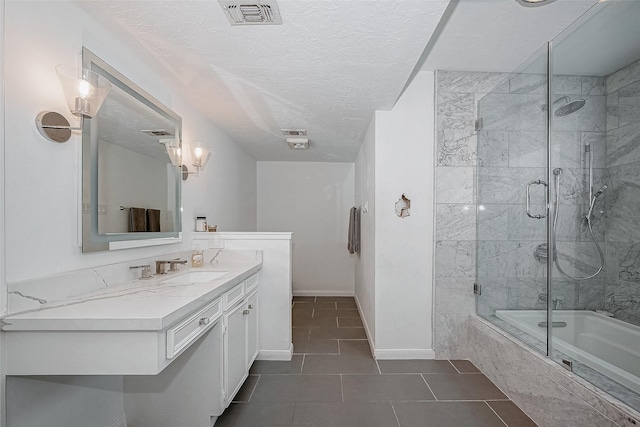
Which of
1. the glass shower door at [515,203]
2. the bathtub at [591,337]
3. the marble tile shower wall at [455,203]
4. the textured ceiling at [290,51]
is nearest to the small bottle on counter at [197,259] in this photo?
the textured ceiling at [290,51]

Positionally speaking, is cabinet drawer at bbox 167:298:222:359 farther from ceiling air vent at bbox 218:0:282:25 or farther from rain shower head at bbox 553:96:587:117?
rain shower head at bbox 553:96:587:117

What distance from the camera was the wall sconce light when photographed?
4.53 ft

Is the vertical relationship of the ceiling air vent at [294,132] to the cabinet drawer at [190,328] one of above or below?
above

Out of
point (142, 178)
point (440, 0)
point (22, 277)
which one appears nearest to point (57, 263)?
point (22, 277)

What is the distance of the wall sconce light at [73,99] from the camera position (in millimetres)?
1382

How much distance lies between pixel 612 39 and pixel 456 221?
1.56 metres

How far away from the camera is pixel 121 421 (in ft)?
6.09

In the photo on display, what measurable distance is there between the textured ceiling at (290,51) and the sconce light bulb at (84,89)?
427 mm

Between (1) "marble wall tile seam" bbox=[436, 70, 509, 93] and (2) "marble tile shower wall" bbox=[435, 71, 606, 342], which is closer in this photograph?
(2) "marble tile shower wall" bbox=[435, 71, 606, 342]

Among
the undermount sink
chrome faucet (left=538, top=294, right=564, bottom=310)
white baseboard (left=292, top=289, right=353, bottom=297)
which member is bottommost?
white baseboard (left=292, top=289, right=353, bottom=297)

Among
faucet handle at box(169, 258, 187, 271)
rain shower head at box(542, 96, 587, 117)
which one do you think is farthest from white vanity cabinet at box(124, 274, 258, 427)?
rain shower head at box(542, 96, 587, 117)

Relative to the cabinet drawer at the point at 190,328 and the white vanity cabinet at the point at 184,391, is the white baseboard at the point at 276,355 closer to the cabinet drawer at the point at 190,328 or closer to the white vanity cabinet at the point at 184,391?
the white vanity cabinet at the point at 184,391

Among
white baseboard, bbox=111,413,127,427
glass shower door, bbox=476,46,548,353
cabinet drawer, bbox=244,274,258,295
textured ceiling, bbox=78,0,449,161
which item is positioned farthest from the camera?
cabinet drawer, bbox=244,274,258,295

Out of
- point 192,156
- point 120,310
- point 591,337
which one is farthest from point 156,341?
point 591,337
